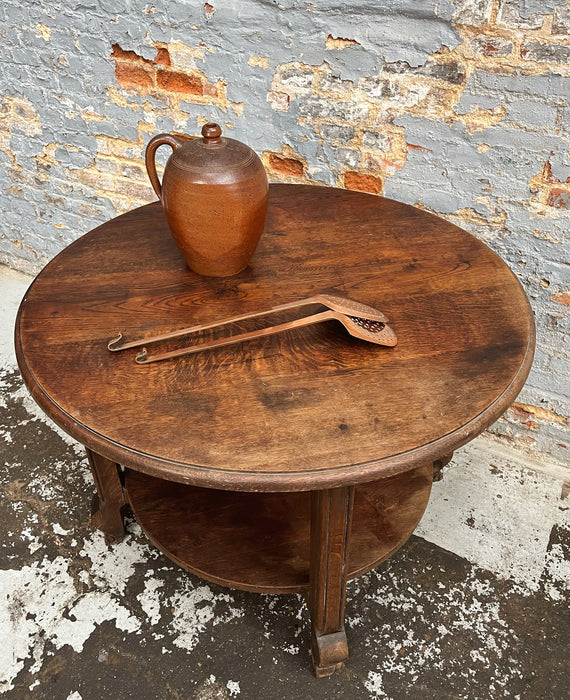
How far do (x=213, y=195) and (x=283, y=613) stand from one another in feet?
3.70

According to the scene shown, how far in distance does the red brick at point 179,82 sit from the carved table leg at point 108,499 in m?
1.32

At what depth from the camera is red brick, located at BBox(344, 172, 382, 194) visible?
6.77 feet

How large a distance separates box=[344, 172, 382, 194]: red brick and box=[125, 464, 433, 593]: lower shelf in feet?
3.07

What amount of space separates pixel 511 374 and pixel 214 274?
2.36ft

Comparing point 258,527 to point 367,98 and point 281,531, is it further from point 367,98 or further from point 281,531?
point 367,98

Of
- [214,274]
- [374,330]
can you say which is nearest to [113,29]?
[214,274]

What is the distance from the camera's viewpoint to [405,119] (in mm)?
1899

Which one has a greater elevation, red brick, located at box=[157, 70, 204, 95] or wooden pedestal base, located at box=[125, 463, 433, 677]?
red brick, located at box=[157, 70, 204, 95]

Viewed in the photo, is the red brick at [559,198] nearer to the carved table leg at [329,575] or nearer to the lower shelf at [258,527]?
the lower shelf at [258,527]

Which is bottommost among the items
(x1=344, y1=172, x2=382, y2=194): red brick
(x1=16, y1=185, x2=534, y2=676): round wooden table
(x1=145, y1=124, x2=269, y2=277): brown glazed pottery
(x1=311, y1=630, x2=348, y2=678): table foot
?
(x1=311, y1=630, x2=348, y2=678): table foot

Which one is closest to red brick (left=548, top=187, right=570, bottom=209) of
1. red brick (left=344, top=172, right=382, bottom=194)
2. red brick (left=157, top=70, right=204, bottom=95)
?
red brick (left=344, top=172, right=382, bottom=194)

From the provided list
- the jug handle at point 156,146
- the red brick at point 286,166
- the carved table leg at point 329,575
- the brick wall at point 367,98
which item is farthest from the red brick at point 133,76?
the carved table leg at point 329,575

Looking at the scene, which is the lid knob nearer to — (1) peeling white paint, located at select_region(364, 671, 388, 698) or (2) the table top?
(2) the table top

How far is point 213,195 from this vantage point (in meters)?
1.34
